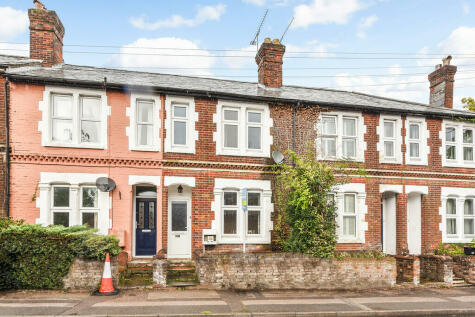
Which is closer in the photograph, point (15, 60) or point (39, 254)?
point (39, 254)

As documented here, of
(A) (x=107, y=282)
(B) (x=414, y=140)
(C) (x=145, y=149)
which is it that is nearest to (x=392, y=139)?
(B) (x=414, y=140)

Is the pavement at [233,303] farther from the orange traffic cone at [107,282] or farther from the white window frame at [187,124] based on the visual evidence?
the white window frame at [187,124]

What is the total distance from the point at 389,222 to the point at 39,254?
12.6m

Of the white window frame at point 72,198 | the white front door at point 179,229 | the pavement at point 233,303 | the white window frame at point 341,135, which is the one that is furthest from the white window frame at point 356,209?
the white window frame at point 72,198

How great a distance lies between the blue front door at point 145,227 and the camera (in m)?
12.1

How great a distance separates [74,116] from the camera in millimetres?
11406

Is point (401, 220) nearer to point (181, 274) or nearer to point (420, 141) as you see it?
point (420, 141)

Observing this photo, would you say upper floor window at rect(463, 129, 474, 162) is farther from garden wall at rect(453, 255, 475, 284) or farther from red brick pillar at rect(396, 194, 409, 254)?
garden wall at rect(453, 255, 475, 284)

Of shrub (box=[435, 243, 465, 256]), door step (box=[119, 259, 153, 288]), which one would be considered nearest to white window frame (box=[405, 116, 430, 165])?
shrub (box=[435, 243, 465, 256])

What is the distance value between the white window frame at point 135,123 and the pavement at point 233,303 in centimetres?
466

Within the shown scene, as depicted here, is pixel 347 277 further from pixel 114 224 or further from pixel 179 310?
pixel 114 224

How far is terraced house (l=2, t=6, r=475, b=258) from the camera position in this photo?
1116 centimetres

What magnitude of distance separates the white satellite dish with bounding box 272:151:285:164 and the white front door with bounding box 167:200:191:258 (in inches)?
137

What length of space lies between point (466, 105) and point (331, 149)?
1934 cm
